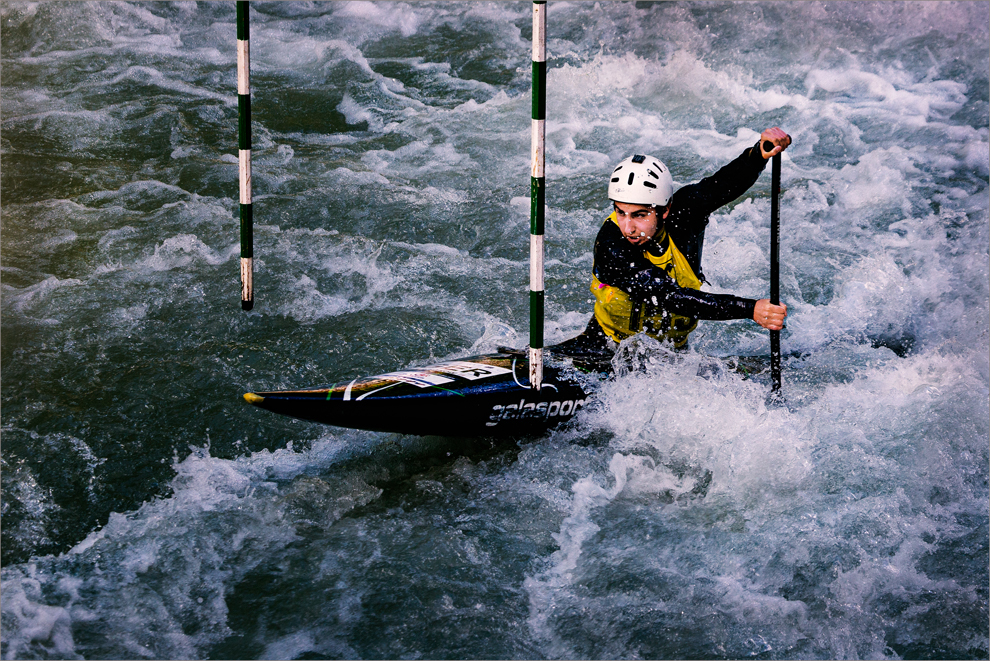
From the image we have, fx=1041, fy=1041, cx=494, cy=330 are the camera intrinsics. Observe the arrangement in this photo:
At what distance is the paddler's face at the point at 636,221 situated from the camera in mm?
4547

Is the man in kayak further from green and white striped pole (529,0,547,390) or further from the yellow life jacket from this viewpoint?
green and white striped pole (529,0,547,390)

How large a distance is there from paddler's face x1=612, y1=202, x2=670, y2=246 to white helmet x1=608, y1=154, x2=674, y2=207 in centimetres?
3

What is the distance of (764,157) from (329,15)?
7.70 metres

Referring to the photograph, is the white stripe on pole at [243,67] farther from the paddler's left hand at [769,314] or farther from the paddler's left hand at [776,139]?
the paddler's left hand at [769,314]

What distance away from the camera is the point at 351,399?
4.27 m

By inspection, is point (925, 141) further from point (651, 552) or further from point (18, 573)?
point (18, 573)

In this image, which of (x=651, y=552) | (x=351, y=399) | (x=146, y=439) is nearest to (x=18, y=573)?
(x=146, y=439)

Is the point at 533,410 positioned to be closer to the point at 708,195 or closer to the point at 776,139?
→ the point at 708,195

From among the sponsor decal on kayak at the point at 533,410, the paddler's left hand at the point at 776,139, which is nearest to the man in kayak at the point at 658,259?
the paddler's left hand at the point at 776,139

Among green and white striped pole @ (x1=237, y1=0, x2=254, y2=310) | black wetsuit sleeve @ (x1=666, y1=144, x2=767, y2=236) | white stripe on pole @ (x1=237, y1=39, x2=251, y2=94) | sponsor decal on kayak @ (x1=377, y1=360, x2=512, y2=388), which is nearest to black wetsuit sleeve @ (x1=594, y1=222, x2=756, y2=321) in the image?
black wetsuit sleeve @ (x1=666, y1=144, x2=767, y2=236)

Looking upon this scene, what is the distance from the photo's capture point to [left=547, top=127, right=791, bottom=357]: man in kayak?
4422 millimetres

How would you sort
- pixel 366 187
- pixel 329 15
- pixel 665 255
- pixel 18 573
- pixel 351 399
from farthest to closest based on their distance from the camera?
pixel 329 15, pixel 366 187, pixel 665 255, pixel 351 399, pixel 18 573

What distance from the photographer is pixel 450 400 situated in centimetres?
441

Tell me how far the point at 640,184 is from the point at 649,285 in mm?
448
